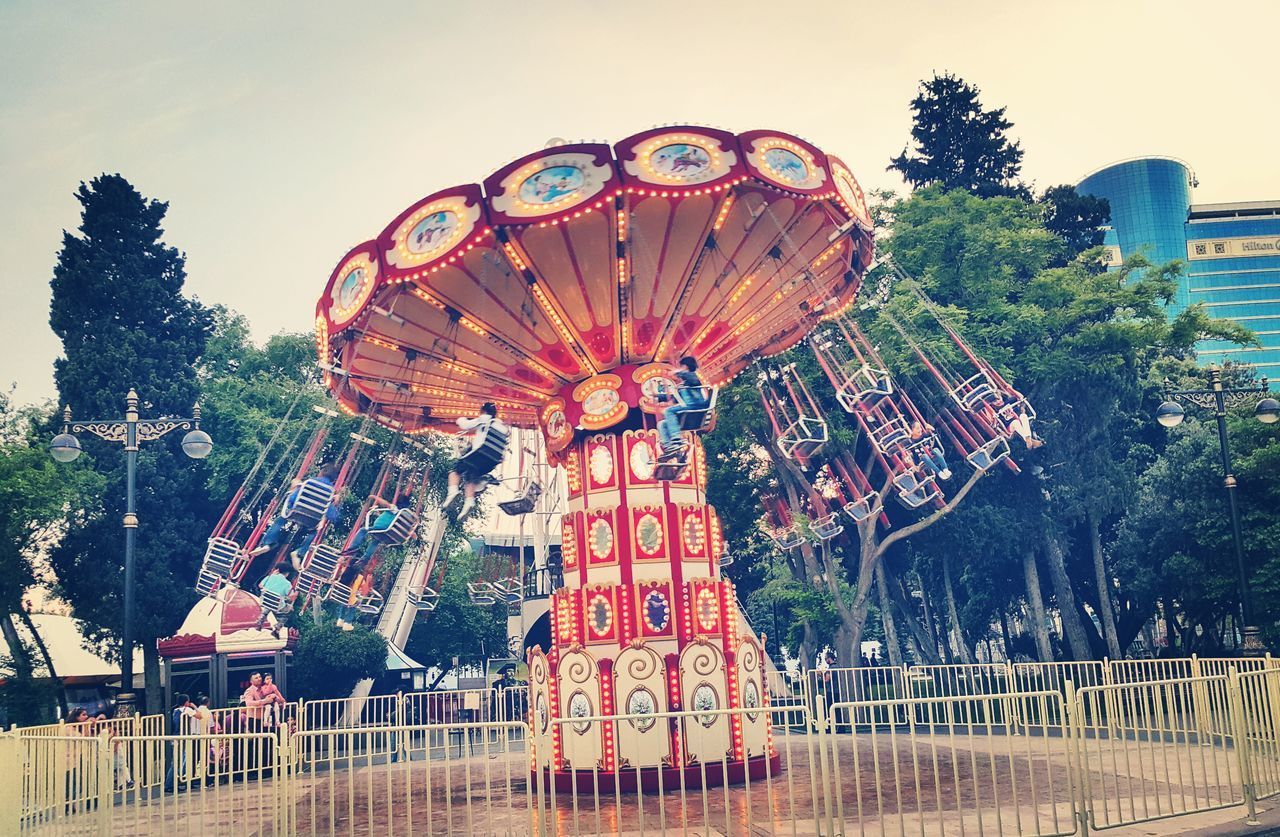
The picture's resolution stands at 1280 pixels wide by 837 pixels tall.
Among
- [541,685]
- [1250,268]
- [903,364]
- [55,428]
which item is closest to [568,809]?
[541,685]

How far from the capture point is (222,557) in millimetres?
19516

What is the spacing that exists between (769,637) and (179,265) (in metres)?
33.0

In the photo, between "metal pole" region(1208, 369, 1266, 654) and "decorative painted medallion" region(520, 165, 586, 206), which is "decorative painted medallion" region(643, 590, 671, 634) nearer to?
"decorative painted medallion" region(520, 165, 586, 206)

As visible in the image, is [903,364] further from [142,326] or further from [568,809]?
[142,326]

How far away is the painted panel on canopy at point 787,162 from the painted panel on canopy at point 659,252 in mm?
803

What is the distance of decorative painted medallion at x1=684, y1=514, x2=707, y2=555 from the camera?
18141mm

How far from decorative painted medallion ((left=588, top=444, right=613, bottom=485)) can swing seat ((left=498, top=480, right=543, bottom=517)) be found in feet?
10.5

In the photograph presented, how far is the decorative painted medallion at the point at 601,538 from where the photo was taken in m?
18.1

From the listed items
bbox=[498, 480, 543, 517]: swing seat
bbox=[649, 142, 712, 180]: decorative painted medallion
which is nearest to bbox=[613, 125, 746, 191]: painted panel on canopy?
bbox=[649, 142, 712, 180]: decorative painted medallion

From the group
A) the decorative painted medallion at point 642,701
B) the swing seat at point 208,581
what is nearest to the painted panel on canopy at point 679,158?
the decorative painted medallion at point 642,701

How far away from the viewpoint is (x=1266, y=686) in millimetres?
12477

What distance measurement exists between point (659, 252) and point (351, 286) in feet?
16.8

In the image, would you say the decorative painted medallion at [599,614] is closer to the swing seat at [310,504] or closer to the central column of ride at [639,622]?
the central column of ride at [639,622]

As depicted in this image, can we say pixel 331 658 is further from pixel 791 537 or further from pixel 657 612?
pixel 657 612
